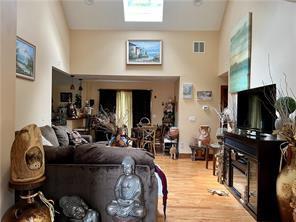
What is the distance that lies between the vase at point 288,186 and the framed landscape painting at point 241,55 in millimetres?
2430

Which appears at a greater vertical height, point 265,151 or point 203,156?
point 265,151

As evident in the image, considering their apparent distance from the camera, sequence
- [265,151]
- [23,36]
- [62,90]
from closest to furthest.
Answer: [265,151] < [23,36] < [62,90]

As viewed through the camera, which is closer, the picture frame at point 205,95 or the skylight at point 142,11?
the skylight at point 142,11

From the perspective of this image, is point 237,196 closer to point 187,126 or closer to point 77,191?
point 77,191

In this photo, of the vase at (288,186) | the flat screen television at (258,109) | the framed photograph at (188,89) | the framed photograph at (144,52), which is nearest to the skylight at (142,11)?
the framed photograph at (144,52)

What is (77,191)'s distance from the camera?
7.41ft

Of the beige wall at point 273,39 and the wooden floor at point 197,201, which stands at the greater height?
the beige wall at point 273,39

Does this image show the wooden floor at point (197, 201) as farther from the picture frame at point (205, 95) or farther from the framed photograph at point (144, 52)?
the framed photograph at point (144, 52)

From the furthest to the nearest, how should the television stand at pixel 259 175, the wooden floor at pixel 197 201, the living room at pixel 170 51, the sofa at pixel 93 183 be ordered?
the living room at pixel 170 51 → the wooden floor at pixel 197 201 → the television stand at pixel 259 175 → the sofa at pixel 93 183

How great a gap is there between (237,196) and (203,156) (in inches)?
122

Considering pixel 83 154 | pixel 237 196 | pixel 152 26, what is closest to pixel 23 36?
pixel 83 154

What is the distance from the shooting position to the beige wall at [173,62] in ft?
23.0

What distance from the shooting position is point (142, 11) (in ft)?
22.1

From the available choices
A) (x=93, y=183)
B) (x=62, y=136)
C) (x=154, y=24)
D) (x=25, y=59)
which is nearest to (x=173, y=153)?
(x=62, y=136)
